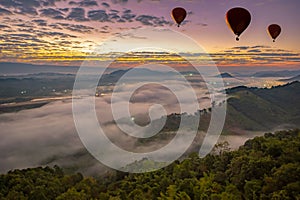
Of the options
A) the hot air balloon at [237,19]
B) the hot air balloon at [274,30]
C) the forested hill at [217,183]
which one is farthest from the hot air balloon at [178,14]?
the forested hill at [217,183]

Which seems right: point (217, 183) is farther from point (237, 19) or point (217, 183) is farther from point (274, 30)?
point (237, 19)

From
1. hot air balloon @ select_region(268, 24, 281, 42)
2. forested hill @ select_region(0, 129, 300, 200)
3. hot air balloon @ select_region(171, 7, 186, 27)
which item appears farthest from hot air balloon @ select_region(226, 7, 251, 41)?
forested hill @ select_region(0, 129, 300, 200)

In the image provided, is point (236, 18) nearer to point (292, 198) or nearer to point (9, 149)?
point (292, 198)

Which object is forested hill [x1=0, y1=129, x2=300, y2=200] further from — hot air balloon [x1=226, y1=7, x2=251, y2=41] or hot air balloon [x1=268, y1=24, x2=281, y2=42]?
hot air balloon [x1=226, y1=7, x2=251, y2=41]

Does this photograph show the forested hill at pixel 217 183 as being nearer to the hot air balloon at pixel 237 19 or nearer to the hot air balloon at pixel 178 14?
the hot air balloon at pixel 237 19

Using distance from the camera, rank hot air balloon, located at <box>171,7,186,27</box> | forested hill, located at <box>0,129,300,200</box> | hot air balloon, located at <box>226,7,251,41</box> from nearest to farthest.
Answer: hot air balloon, located at <box>226,7,251,41</box> < hot air balloon, located at <box>171,7,186,27</box> < forested hill, located at <box>0,129,300,200</box>

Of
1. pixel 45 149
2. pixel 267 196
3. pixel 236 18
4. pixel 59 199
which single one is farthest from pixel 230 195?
pixel 45 149
